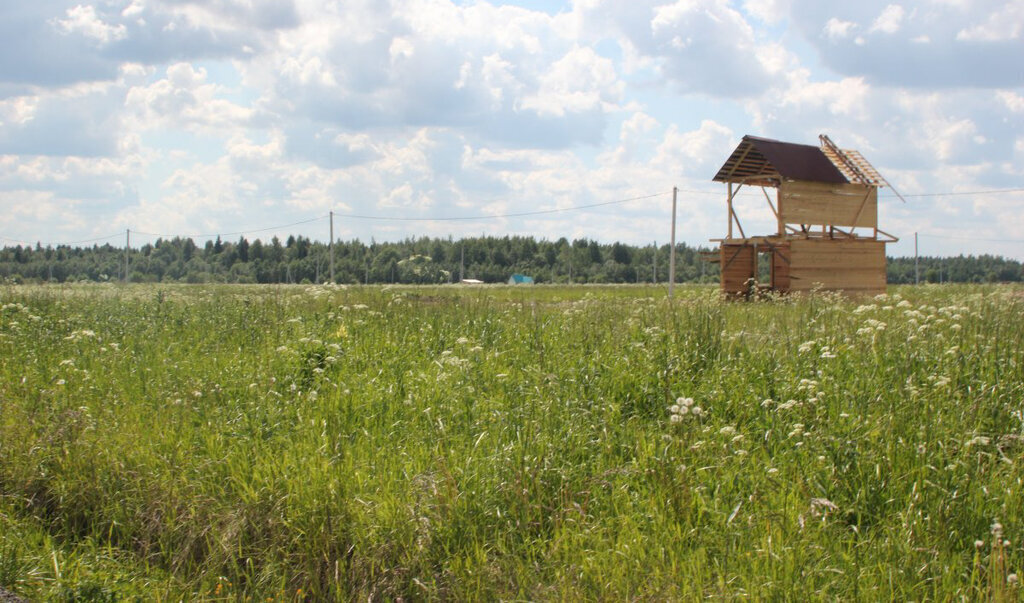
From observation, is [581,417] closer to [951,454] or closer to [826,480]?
[826,480]

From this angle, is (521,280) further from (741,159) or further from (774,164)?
(774,164)

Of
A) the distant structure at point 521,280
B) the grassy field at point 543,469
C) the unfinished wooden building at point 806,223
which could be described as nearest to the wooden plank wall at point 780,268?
the unfinished wooden building at point 806,223

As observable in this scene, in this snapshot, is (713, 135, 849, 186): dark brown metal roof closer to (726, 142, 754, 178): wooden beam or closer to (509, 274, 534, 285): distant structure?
(726, 142, 754, 178): wooden beam

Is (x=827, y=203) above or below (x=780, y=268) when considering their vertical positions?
above

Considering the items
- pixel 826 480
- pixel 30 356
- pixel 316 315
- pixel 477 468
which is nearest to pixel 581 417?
Answer: pixel 477 468

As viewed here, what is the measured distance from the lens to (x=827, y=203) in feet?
75.5

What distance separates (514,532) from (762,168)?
21.0 metres

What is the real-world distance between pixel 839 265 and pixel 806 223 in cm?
185

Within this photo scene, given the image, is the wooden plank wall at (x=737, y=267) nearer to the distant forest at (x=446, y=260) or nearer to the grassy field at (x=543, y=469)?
the grassy field at (x=543, y=469)

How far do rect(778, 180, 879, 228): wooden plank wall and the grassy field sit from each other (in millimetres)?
13646

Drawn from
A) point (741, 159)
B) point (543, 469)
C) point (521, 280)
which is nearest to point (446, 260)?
point (521, 280)

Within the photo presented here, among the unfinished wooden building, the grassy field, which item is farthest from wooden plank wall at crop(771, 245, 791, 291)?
the grassy field

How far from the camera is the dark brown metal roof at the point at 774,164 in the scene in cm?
2241

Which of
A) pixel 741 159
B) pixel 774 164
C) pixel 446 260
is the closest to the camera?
pixel 774 164
